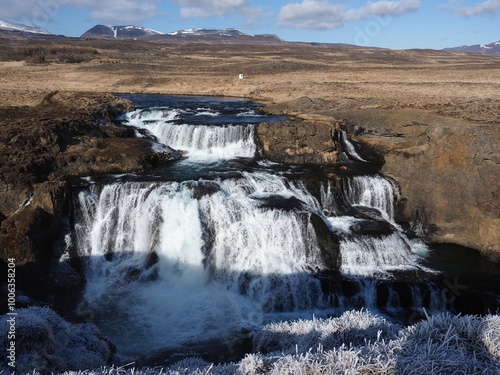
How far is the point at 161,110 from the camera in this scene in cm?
2555

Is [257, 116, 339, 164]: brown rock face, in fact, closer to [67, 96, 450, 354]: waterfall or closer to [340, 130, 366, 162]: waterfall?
[340, 130, 366, 162]: waterfall

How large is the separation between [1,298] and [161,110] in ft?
55.4

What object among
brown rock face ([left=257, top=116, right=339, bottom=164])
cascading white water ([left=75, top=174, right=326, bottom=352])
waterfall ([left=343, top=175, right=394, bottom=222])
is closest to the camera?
cascading white water ([left=75, top=174, right=326, bottom=352])

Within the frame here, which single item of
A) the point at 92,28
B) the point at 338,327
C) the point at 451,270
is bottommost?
the point at 451,270

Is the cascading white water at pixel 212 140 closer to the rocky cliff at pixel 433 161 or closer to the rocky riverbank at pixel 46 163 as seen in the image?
the rocky cliff at pixel 433 161

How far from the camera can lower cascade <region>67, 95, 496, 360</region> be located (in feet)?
38.9

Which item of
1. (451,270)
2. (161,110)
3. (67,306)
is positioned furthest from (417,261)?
(161,110)

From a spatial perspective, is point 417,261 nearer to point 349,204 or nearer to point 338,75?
point 349,204

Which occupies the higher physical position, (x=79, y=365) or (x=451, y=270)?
(x=79, y=365)

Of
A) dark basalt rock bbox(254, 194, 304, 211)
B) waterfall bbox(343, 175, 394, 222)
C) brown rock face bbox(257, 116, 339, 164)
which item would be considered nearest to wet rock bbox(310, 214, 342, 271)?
dark basalt rock bbox(254, 194, 304, 211)

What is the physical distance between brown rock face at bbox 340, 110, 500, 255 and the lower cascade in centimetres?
108

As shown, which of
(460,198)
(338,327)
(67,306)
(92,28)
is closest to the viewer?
(338,327)

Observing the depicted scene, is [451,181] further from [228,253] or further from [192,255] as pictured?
[192,255]

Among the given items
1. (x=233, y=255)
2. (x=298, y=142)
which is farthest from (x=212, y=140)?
(x=233, y=255)
